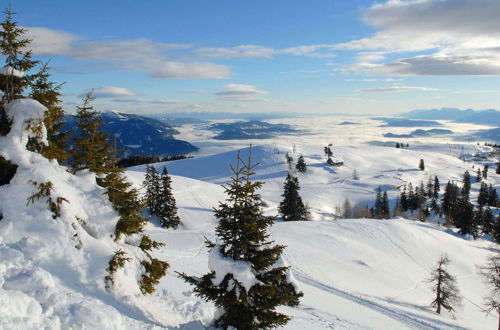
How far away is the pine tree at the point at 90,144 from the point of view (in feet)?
49.2

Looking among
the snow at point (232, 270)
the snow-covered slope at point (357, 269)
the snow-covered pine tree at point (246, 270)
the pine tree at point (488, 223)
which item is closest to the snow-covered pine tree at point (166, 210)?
the snow-covered slope at point (357, 269)

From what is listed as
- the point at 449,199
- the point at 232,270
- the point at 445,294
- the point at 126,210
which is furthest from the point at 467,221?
the point at 126,210

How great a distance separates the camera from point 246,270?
478 inches

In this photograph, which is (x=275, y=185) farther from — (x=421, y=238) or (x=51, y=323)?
(x=51, y=323)

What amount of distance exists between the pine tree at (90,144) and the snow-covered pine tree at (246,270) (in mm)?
6356

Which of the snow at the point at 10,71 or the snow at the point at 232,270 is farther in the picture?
the snow at the point at 10,71

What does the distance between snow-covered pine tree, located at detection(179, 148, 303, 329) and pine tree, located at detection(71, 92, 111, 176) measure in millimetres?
6356

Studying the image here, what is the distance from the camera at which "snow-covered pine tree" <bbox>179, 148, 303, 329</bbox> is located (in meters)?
12.1

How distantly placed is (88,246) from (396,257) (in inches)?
1724

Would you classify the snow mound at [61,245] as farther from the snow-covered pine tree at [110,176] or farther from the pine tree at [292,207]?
the pine tree at [292,207]

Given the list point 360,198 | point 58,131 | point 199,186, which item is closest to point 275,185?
point 360,198

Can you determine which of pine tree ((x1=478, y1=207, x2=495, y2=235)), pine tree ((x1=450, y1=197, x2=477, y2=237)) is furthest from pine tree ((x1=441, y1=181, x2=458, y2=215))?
pine tree ((x1=450, y1=197, x2=477, y2=237))

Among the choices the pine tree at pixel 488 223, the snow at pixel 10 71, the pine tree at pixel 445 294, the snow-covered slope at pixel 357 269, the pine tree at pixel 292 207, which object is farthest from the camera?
the pine tree at pixel 488 223

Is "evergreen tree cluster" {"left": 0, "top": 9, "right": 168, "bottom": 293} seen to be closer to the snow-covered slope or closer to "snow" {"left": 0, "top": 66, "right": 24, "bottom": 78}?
"snow" {"left": 0, "top": 66, "right": 24, "bottom": 78}
